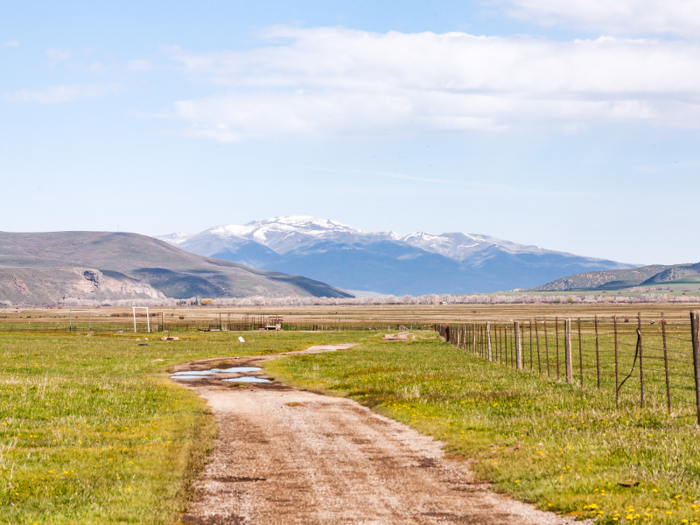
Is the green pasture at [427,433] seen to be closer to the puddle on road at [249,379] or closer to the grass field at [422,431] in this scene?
the grass field at [422,431]

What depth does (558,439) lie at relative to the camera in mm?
16812

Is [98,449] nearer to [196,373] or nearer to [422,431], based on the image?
[422,431]

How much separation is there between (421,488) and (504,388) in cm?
1496

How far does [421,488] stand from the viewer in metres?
13.3

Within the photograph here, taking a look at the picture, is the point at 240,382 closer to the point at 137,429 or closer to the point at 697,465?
the point at 137,429

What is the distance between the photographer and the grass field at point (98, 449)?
38.7 feet

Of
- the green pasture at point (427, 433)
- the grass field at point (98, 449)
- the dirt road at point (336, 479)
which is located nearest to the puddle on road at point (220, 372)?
the green pasture at point (427, 433)

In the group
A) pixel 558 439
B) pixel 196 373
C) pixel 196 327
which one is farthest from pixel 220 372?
pixel 196 327

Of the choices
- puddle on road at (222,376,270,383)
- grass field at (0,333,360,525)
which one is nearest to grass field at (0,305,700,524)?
grass field at (0,333,360,525)

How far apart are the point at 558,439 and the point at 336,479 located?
6293 millimetres

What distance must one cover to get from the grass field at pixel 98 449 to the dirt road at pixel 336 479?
0.80 metres

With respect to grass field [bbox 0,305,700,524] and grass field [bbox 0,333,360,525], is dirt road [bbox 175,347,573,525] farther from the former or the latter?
grass field [bbox 0,333,360,525]

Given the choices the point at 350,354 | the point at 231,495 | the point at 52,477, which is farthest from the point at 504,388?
the point at 350,354

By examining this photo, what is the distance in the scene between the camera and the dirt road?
11.6 meters
